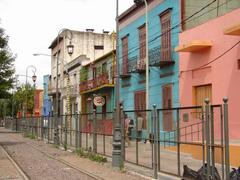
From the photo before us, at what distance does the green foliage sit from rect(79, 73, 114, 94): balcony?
50.5ft

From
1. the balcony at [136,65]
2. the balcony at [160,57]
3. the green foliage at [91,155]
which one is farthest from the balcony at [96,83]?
the green foliage at [91,155]

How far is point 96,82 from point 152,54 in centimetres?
1371

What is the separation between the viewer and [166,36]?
26.5m

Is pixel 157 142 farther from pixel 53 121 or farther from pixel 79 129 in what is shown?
pixel 53 121

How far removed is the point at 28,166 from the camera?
18016 millimetres

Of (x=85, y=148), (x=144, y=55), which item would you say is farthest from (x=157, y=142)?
(x=144, y=55)

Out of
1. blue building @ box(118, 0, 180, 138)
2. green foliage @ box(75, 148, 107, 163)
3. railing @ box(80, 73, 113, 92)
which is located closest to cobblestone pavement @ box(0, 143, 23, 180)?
green foliage @ box(75, 148, 107, 163)

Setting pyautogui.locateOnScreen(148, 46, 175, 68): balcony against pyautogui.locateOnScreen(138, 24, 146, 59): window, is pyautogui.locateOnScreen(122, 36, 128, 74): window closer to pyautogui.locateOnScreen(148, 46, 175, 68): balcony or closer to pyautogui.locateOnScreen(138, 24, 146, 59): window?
pyautogui.locateOnScreen(138, 24, 146, 59): window

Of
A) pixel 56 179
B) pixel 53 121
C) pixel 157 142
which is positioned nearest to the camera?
pixel 157 142

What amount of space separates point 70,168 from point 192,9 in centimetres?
1144

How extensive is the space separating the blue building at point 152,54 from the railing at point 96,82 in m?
4.71

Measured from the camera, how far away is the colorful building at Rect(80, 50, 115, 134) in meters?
38.5

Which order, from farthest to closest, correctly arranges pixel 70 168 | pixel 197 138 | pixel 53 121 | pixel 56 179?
pixel 53 121, pixel 70 168, pixel 56 179, pixel 197 138

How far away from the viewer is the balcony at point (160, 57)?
25680mm
